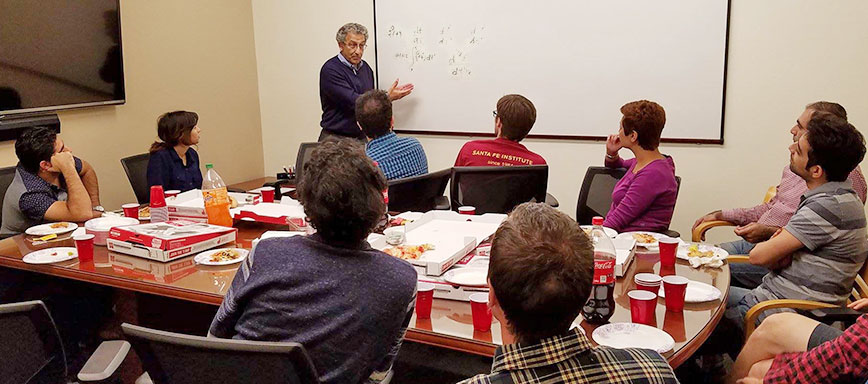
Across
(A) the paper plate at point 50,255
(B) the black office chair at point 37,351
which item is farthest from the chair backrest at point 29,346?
(A) the paper plate at point 50,255

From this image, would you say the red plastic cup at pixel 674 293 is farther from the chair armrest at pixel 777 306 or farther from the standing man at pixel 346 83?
the standing man at pixel 346 83

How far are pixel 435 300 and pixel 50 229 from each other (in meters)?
1.78

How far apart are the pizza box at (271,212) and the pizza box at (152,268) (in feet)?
1.31

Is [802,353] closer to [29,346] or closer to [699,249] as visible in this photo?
[699,249]

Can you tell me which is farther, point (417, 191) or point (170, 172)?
point (170, 172)

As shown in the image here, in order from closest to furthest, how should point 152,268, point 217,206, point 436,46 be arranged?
point 152,268
point 217,206
point 436,46

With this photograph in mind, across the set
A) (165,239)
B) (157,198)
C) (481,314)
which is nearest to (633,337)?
(481,314)

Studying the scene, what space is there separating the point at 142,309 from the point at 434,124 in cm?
255

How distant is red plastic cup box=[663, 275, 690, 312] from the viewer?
1768mm

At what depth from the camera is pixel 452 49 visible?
180 inches

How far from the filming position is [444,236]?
2.28 meters

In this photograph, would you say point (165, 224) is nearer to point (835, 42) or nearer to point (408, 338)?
point (408, 338)

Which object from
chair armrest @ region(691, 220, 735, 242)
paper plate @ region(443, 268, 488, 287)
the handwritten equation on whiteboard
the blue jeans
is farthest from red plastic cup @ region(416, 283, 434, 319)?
the handwritten equation on whiteboard

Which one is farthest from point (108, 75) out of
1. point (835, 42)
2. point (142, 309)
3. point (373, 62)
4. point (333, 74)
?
point (835, 42)
